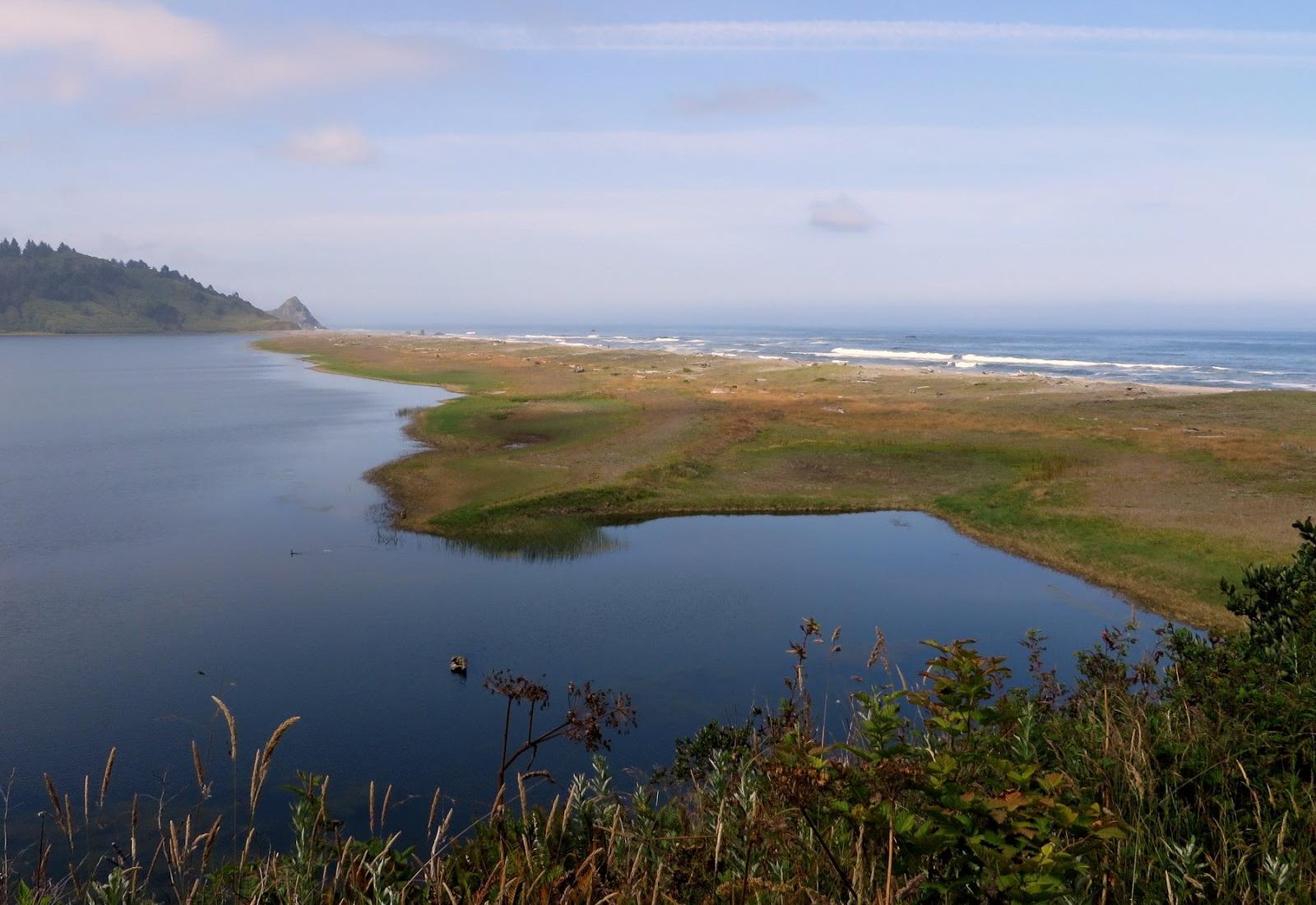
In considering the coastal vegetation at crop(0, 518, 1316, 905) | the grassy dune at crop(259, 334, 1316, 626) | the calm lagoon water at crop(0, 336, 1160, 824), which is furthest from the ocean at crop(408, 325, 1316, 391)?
the coastal vegetation at crop(0, 518, 1316, 905)

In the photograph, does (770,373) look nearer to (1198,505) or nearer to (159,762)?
(1198,505)

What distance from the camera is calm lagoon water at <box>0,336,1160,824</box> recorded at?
679 inches

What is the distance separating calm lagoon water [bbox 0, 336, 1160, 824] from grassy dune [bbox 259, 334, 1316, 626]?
6.87 feet

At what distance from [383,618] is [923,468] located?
95.7 feet

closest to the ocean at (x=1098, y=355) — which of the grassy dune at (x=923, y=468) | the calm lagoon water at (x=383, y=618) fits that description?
the grassy dune at (x=923, y=468)

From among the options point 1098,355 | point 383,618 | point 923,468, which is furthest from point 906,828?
point 1098,355

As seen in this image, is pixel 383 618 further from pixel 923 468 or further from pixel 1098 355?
pixel 1098 355

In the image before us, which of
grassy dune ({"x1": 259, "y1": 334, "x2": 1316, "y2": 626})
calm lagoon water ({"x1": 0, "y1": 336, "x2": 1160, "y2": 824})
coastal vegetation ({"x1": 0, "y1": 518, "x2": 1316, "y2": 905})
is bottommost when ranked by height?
calm lagoon water ({"x1": 0, "y1": 336, "x2": 1160, "y2": 824})

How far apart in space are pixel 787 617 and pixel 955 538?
11225 millimetres

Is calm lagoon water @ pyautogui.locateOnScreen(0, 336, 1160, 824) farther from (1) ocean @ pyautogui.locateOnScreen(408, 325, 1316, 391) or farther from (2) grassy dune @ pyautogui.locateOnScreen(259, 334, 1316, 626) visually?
(1) ocean @ pyautogui.locateOnScreen(408, 325, 1316, 391)

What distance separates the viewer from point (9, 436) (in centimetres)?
5622

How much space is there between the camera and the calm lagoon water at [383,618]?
56.6ft

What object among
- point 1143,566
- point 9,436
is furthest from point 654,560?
point 9,436

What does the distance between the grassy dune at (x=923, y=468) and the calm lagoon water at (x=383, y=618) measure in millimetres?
2094
